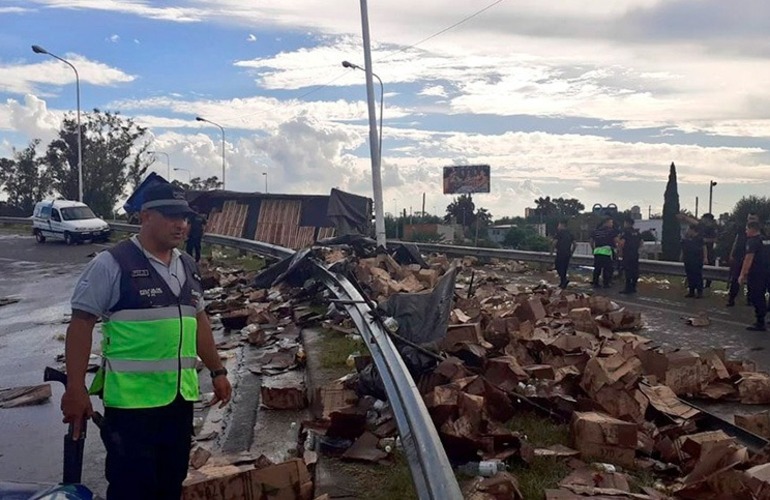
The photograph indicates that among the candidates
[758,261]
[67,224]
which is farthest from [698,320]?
[67,224]

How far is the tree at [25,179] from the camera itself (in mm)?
64750

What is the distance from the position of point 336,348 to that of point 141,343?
4531 millimetres

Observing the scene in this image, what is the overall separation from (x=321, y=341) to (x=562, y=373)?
3.31 m

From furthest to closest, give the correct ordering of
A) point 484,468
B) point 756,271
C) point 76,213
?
point 76,213
point 756,271
point 484,468

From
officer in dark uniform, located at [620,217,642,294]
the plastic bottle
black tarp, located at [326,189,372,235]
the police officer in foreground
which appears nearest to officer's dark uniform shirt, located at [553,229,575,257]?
officer in dark uniform, located at [620,217,642,294]

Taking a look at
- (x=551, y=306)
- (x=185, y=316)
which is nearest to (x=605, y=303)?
(x=551, y=306)

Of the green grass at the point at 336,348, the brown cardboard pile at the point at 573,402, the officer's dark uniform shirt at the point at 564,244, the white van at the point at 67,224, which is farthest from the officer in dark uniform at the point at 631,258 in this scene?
the white van at the point at 67,224

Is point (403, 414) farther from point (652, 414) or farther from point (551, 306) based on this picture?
point (551, 306)

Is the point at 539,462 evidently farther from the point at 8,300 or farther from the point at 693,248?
the point at 8,300

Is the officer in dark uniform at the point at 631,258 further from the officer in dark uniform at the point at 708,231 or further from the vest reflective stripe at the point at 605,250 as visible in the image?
the officer in dark uniform at the point at 708,231

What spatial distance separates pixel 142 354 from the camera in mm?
3793

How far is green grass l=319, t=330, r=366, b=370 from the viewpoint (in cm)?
752

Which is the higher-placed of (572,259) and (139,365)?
(139,365)

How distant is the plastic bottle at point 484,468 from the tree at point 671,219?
4094 cm
